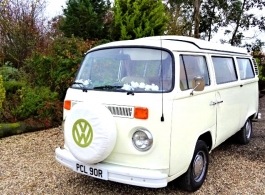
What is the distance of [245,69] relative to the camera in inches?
230

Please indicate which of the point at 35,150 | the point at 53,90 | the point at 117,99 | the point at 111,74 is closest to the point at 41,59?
the point at 53,90

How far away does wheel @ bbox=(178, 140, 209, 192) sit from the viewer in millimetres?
3615

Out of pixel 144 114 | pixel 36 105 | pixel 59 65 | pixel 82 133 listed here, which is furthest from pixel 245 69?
pixel 36 105

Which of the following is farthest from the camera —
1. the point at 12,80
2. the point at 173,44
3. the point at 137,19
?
the point at 137,19

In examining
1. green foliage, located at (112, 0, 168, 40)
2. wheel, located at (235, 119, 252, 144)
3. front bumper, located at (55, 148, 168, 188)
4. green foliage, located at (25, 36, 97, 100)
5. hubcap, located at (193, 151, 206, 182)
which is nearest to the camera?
front bumper, located at (55, 148, 168, 188)

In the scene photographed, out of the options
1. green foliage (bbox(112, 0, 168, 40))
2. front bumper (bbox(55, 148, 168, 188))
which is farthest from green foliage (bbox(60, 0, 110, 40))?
front bumper (bbox(55, 148, 168, 188))

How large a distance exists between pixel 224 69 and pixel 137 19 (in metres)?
5.04

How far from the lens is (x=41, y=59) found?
304 inches

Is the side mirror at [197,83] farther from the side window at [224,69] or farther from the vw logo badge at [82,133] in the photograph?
the vw logo badge at [82,133]

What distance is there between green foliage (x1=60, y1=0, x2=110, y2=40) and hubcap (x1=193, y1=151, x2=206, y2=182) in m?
6.65

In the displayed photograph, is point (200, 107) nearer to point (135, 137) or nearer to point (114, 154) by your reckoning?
point (135, 137)

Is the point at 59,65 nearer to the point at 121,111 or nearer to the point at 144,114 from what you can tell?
the point at 121,111

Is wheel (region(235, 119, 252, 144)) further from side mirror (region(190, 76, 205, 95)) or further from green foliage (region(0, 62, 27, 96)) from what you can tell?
green foliage (region(0, 62, 27, 96))

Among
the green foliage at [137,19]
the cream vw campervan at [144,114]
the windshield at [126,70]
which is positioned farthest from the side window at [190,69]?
the green foliage at [137,19]
